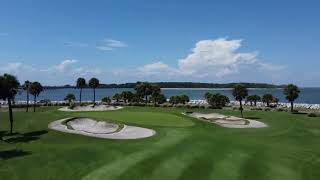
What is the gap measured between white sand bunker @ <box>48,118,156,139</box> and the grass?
6.62ft

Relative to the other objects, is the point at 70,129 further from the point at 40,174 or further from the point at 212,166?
the point at 212,166

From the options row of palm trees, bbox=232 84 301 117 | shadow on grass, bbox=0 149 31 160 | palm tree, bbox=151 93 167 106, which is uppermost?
row of palm trees, bbox=232 84 301 117

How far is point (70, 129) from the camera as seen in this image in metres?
57.6

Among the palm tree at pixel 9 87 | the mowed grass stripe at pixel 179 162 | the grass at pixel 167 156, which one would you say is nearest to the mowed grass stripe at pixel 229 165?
the grass at pixel 167 156

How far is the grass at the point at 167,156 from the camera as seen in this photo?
32594 mm

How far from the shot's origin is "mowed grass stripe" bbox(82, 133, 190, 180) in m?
31.8

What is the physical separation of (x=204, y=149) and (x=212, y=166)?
6579 mm

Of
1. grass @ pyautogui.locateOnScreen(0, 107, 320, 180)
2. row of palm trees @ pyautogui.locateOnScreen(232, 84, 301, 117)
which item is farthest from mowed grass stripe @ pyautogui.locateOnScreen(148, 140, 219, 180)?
row of palm trees @ pyautogui.locateOnScreen(232, 84, 301, 117)

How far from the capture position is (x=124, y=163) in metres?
35.1

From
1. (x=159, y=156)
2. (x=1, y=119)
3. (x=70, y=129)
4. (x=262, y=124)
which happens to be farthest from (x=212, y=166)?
(x=1, y=119)

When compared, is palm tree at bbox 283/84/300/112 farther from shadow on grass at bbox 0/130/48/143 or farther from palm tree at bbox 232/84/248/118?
shadow on grass at bbox 0/130/48/143

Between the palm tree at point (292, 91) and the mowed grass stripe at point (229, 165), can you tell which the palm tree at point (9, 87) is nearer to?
the mowed grass stripe at point (229, 165)

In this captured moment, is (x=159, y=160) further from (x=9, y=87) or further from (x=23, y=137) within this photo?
(x=9, y=87)

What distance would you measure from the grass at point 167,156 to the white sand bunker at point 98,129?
2.02 meters
